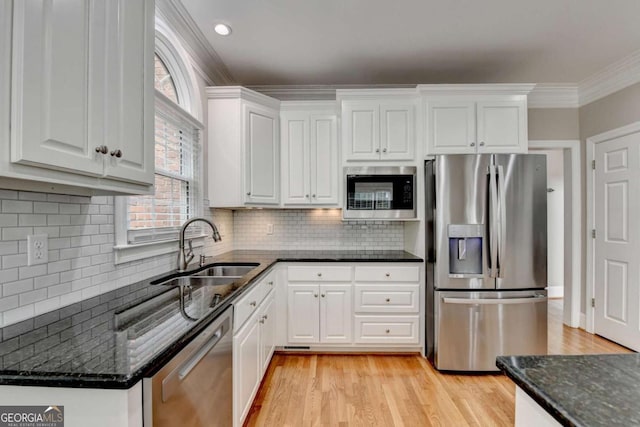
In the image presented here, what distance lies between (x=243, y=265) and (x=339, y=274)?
0.85m

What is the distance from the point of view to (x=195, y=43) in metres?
2.50

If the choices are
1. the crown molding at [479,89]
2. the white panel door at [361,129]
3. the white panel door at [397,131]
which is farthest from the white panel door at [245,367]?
the crown molding at [479,89]

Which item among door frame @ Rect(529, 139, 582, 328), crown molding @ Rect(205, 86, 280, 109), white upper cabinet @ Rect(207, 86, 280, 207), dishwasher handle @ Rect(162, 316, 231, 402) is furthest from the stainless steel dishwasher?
door frame @ Rect(529, 139, 582, 328)

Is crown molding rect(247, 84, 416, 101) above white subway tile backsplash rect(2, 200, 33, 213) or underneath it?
above

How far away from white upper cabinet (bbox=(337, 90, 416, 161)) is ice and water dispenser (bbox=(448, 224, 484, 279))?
82cm

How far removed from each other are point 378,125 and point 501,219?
1.32 m

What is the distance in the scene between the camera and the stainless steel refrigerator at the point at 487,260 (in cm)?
253

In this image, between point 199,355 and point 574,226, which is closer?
point 199,355

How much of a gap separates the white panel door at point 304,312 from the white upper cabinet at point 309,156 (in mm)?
861

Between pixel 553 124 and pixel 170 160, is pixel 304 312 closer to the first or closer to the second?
pixel 170 160

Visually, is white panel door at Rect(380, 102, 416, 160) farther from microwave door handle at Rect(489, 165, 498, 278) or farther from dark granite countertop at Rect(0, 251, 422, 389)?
dark granite countertop at Rect(0, 251, 422, 389)

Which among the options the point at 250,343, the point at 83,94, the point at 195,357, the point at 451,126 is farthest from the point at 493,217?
the point at 83,94

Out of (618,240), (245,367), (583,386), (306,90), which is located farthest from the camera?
(306,90)

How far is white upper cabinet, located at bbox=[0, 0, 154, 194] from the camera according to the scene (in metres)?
0.81
